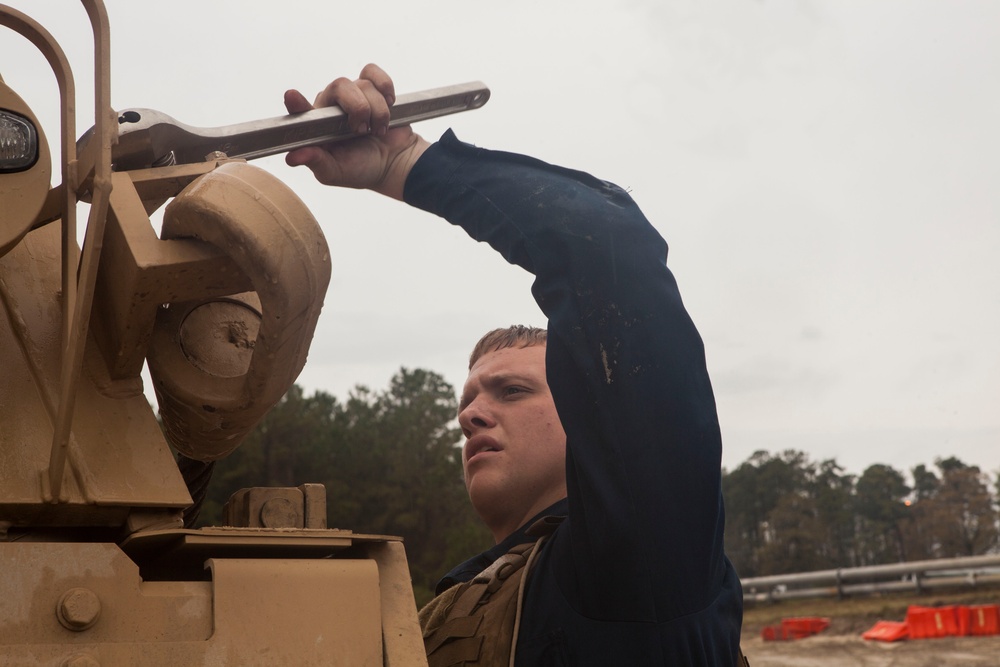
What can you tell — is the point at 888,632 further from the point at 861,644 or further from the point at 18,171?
the point at 18,171

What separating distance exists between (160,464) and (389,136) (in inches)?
41.3

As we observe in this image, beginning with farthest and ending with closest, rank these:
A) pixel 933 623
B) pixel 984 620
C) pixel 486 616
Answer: pixel 933 623
pixel 984 620
pixel 486 616

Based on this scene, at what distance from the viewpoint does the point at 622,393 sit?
247cm

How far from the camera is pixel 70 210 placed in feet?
6.43

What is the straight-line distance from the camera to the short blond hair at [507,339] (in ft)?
11.9

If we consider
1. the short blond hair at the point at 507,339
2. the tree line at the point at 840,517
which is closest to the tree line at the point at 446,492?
the tree line at the point at 840,517

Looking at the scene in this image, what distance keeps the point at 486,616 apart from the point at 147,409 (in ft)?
3.84

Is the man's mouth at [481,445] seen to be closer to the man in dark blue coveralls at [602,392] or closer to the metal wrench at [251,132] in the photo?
the man in dark blue coveralls at [602,392]

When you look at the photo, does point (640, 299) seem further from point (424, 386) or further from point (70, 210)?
point (424, 386)

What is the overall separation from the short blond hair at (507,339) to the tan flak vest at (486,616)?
0.68 meters

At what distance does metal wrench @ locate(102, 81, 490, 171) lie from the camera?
2.30 meters

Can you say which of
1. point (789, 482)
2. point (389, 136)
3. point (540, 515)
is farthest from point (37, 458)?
point (789, 482)

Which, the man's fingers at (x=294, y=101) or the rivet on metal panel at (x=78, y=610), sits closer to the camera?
the rivet on metal panel at (x=78, y=610)

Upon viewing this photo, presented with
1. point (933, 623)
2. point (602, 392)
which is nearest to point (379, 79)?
point (602, 392)
